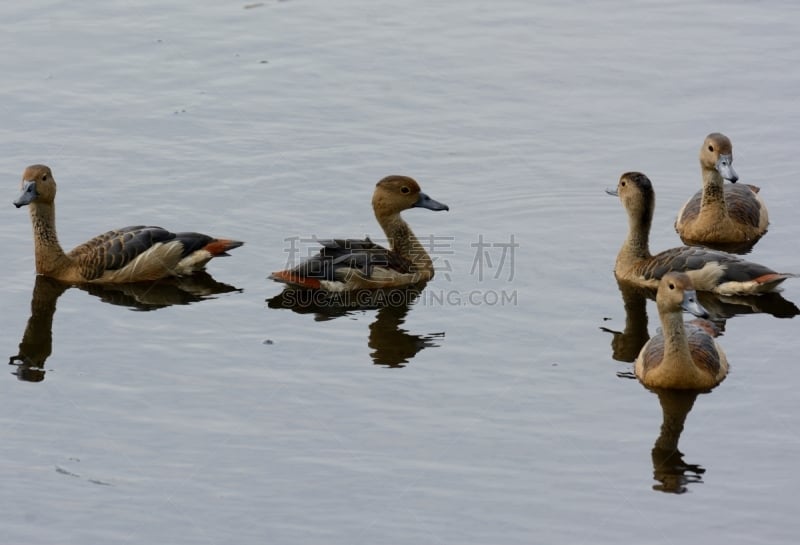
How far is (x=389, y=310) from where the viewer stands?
15.0 meters

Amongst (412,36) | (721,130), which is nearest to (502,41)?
(412,36)

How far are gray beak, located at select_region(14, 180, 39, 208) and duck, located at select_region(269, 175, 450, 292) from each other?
9.06 feet

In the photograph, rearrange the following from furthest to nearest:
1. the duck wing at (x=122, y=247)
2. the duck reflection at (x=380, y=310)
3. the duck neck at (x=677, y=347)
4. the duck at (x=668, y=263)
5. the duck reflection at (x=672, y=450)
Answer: the duck wing at (x=122, y=247) < the duck at (x=668, y=263) < the duck reflection at (x=380, y=310) < the duck neck at (x=677, y=347) < the duck reflection at (x=672, y=450)

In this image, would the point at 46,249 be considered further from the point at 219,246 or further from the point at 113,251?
the point at 219,246

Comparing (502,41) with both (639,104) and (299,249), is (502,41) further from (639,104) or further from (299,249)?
(299,249)

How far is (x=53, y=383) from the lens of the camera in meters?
12.9

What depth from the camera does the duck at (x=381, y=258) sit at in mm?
15234

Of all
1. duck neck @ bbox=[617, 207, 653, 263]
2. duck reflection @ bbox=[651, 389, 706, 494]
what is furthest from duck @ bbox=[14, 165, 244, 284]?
duck reflection @ bbox=[651, 389, 706, 494]

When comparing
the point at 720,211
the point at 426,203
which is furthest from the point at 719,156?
the point at 426,203

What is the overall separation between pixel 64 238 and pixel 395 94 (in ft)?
18.1

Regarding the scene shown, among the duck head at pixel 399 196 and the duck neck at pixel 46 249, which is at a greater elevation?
the duck head at pixel 399 196

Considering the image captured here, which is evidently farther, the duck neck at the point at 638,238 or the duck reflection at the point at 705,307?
the duck neck at the point at 638,238

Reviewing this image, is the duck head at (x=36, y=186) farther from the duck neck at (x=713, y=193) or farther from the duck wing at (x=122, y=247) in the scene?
the duck neck at (x=713, y=193)

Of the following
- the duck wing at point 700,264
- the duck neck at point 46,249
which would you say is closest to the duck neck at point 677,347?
the duck wing at point 700,264
